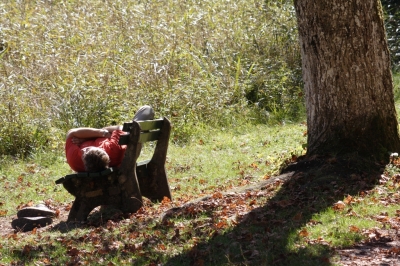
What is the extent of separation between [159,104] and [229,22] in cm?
304

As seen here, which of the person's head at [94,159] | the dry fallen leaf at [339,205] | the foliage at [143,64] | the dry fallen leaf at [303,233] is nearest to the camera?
the dry fallen leaf at [303,233]

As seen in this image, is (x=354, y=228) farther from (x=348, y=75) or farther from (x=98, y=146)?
(x=98, y=146)

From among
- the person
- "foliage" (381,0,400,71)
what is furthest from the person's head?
"foliage" (381,0,400,71)

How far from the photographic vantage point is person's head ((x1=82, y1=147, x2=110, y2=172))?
7.38 meters

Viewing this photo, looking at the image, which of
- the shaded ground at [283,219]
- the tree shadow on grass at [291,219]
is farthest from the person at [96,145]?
the tree shadow on grass at [291,219]

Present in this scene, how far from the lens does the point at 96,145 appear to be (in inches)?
308

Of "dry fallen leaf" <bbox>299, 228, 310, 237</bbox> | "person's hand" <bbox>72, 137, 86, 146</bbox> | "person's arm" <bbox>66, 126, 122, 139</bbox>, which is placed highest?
"person's arm" <bbox>66, 126, 122, 139</bbox>

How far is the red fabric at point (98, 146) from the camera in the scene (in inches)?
304

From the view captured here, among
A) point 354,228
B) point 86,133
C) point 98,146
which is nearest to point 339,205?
point 354,228

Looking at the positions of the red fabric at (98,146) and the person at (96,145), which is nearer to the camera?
the person at (96,145)

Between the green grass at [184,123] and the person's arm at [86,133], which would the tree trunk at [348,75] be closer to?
the green grass at [184,123]

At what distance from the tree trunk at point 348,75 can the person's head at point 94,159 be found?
2.23m

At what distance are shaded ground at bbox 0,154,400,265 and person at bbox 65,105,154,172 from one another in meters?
0.66

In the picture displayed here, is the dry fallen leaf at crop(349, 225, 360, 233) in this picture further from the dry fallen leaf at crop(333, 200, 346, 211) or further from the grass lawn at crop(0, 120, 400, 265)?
the dry fallen leaf at crop(333, 200, 346, 211)
